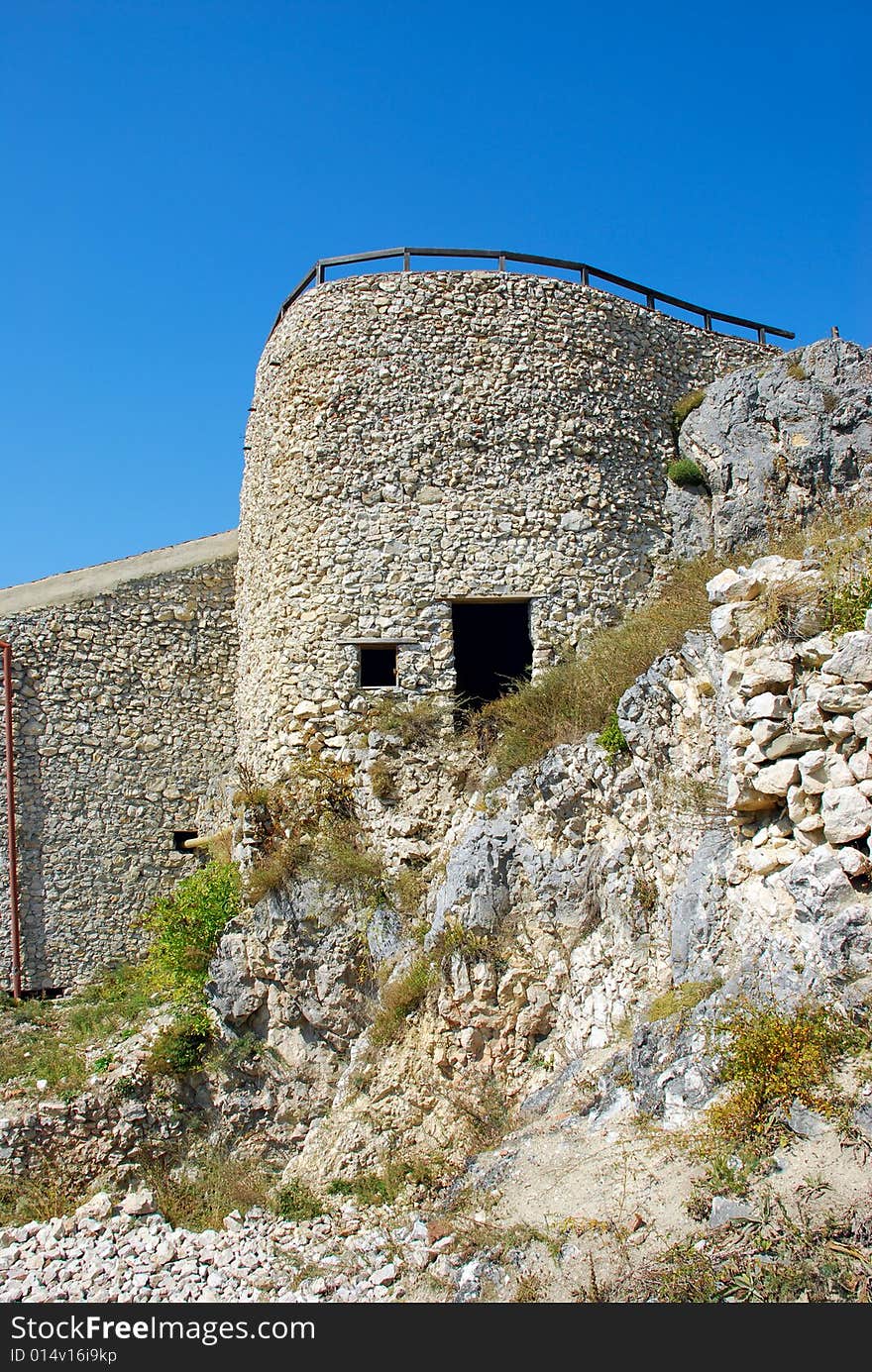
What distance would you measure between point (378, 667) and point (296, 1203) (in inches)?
248

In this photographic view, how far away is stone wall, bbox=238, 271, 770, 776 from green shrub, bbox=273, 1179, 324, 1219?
186 inches

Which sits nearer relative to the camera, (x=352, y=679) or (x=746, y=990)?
(x=746, y=990)

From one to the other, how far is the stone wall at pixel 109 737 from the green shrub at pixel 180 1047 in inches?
129

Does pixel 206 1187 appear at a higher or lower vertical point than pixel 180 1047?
lower

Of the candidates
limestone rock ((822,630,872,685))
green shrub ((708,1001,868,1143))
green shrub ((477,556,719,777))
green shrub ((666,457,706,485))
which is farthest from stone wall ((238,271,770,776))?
green shrub ((708,1001,868,1143))

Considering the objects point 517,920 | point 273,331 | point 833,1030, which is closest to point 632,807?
point 517,920

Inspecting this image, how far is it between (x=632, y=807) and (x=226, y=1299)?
530 cm

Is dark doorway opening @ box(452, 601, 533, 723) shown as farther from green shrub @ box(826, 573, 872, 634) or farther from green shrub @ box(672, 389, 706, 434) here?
green shrub @ box(826, 573, 872, 634)

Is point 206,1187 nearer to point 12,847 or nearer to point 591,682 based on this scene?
point 12,847

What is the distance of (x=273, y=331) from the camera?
14297mm

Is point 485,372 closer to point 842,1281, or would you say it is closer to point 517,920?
point 517,920

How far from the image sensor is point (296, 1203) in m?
9.80

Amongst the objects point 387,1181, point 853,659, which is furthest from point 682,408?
point 387,1181

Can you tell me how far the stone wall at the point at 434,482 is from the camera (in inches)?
487
